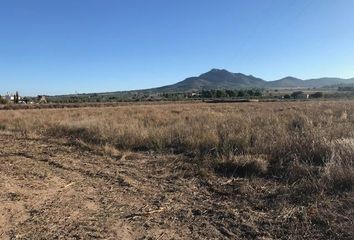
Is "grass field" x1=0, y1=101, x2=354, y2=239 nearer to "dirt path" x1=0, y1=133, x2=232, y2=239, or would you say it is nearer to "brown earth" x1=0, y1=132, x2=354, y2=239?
"brown earth" x1=0, y1=132, x2=354, y2=239

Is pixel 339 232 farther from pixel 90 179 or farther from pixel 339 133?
pixel 339 133

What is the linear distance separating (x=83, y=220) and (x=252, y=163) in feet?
12.8

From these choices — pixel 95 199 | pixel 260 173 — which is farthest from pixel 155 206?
pixel 260 173

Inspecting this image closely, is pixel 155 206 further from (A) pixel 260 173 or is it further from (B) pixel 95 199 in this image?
(A) pixel 260 173

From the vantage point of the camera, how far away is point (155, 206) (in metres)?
6.07

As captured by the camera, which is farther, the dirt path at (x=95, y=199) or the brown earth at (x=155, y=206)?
the dirt path at (x=95, y=199)

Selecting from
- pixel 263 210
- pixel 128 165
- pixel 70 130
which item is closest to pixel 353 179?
pixel 263 210

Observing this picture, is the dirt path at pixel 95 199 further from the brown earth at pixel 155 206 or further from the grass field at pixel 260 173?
the grass field at pixel 260 173

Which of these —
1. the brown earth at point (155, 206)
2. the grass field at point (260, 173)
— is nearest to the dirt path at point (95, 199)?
the brown earth at point (155, 206)

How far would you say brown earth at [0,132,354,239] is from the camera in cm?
505

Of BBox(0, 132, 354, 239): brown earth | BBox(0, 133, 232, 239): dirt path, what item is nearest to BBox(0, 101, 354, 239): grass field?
BBox(0, 132, 354, 239): brown earth

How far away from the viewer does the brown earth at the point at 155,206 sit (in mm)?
5051

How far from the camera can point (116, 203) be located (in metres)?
6.23

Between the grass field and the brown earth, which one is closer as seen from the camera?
the brown earth
